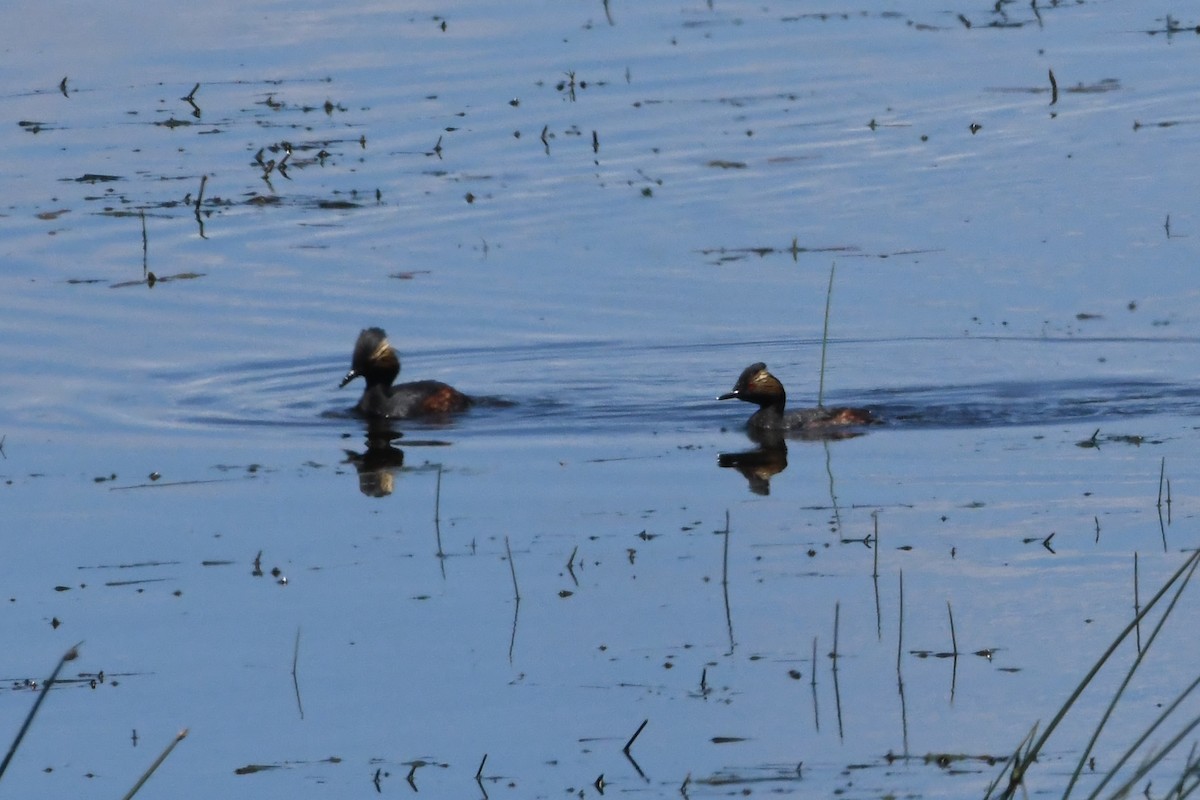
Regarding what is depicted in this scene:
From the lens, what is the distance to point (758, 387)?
15.1 meters

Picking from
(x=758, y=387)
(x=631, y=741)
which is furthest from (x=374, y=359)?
(x=631, y=741)

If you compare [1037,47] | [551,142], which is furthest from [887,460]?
[1037,47]

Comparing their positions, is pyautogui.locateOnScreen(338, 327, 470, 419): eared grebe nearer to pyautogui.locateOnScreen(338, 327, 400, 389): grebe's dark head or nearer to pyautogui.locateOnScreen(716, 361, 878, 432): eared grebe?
pyautogui.locateOnScreen(338, 327, 400, 389): grebe's dark head

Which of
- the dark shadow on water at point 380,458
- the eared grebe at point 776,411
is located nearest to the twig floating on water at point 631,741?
the dark shadow on water at point 380,458

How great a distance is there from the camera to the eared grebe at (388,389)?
15.6 meters

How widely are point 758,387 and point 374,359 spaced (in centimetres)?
277

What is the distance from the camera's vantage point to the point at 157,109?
2527cm

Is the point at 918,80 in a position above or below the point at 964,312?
above

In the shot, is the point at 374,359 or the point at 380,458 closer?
the point at 380,458

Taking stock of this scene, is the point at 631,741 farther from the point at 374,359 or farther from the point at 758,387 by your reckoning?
the point at 374,359

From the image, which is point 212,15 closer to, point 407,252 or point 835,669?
point 407,252

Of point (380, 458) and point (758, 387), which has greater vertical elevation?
point (758, 387)

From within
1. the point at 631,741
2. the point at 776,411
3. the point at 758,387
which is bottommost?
the point at 631,741

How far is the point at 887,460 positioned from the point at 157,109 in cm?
1372
